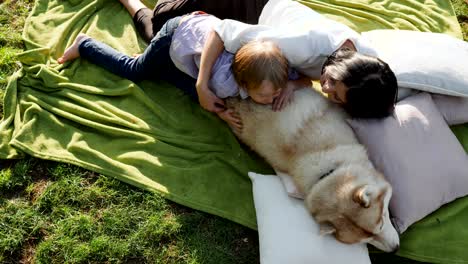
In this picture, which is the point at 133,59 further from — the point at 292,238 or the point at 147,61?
the point at 292,238

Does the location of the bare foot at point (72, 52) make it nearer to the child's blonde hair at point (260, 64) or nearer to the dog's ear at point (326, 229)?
the child's blonde hair at point (260, 64)

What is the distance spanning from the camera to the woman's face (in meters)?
4.06

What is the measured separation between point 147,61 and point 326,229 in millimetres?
2712

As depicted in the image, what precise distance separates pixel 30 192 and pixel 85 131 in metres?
0.85

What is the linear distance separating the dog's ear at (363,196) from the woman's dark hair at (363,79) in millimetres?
833

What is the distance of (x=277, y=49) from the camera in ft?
13.3

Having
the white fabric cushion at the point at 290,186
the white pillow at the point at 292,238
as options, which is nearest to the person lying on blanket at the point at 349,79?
the white fabric cushion at the point at 290,186

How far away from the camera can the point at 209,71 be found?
4488 mm

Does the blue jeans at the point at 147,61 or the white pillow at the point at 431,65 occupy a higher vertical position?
the white pillow at the point at 431,65

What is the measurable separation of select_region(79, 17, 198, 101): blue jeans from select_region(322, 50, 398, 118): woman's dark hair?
1.72m

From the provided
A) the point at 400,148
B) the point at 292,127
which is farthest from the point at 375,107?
the point at 292,127

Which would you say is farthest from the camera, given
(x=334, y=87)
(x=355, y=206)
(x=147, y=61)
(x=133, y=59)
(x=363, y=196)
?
(x=133, y=59)

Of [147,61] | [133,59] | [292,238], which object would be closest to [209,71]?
[147,61]

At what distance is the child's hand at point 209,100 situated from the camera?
4.55 metres
